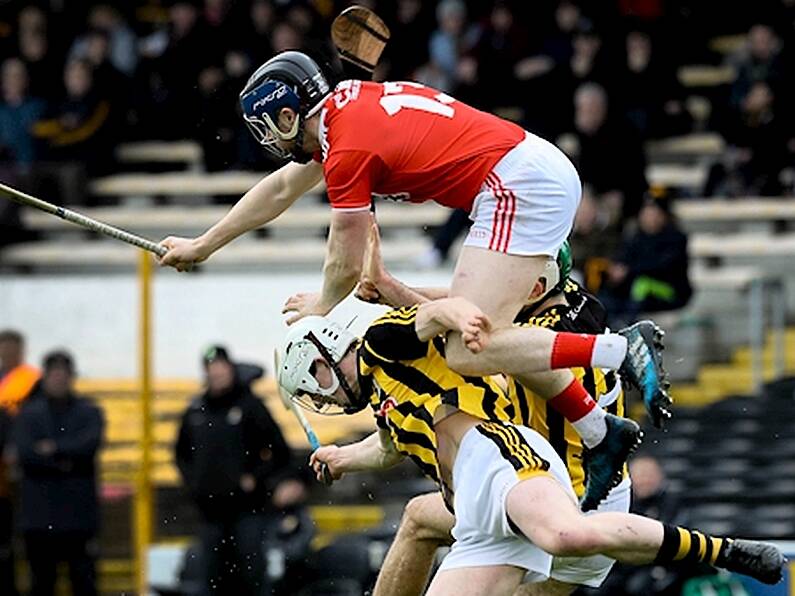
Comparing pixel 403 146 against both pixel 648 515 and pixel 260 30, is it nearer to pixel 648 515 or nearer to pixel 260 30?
pixel 648 515

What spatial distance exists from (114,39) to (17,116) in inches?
50.9

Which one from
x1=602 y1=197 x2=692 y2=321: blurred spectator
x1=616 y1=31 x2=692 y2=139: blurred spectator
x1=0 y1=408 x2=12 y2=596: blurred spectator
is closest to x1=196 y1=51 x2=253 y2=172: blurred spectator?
x1=616 y1=31 x2=692 y2=139: blurred spectator

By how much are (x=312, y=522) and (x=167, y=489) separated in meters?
1.15

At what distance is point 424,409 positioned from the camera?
802 cm

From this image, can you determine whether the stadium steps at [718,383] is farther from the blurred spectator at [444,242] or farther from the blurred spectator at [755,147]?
the blurred spectator at [755,147]

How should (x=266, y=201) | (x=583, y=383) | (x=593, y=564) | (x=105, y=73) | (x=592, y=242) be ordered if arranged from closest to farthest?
(x=593, y=564)
(x=583, y=383)
(x=266, y=201)
(x=592, y=242)
(x=105, y=73)

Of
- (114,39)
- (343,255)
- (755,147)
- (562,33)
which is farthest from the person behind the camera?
(114,39)

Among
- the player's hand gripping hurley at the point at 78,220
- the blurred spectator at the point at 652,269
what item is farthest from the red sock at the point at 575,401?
the blurred spectator at the point at 652,269

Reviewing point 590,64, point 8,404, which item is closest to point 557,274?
point 8,404

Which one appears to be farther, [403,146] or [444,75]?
[444,75]

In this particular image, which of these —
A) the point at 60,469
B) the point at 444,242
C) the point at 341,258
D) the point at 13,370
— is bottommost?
the point at 60,469

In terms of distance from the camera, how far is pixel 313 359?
8039 mm

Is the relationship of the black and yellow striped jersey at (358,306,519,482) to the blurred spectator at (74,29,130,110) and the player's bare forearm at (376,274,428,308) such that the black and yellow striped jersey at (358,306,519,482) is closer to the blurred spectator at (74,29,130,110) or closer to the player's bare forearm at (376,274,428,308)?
the player's bare forearm at (376,274,428,308)

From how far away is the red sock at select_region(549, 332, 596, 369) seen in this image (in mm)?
7914
